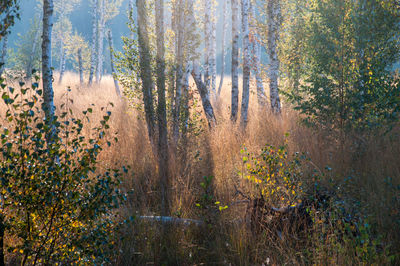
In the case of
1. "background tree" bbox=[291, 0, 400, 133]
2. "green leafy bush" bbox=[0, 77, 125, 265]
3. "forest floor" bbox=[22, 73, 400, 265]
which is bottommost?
"forest floor" bbox=[22, 73, 400, 265]

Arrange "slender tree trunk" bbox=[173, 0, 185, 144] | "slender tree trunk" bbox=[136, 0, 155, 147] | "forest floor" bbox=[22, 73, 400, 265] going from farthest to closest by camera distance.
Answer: "slender tree trunk" bbox=[173, 0, 185, 144] → "slender tree trunk" bbox=[136, 0, 155, 147] → "forest floor" bbox=[22, 73, 400, 265]

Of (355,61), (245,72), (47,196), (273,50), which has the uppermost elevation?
(273,50)

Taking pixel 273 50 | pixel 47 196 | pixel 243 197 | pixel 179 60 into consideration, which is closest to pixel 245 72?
pixel 273 50

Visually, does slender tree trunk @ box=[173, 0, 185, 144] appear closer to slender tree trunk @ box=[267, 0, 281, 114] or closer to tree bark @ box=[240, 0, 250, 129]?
tree bark @ box=[240, 0, 250, 129]

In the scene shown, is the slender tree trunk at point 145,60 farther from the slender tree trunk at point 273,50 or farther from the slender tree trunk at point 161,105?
the slender tree trunk at point 273,50

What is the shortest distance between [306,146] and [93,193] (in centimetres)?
403

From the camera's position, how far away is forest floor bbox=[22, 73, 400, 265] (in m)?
3.10

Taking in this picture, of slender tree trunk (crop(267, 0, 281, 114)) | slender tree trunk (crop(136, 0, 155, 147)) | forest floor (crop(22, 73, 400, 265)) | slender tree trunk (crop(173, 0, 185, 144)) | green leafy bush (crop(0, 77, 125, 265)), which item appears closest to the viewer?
green leafy bush (crop(0, 77, 125, 265))

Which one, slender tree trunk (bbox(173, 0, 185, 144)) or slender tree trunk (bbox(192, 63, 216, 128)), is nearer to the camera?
slender tree trunk (bbox(173, 0, 185, 144))

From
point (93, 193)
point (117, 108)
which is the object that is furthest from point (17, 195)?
point (117, 108)

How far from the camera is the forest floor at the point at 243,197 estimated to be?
3.10 metres

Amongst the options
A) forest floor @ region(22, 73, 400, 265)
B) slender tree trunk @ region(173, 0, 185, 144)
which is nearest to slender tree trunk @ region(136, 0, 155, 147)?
slender tree trunk @ region(173, 0, 185, 144)

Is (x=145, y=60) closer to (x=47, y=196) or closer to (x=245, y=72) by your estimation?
(x=47, y=196)

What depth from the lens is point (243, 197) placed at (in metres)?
4.24
